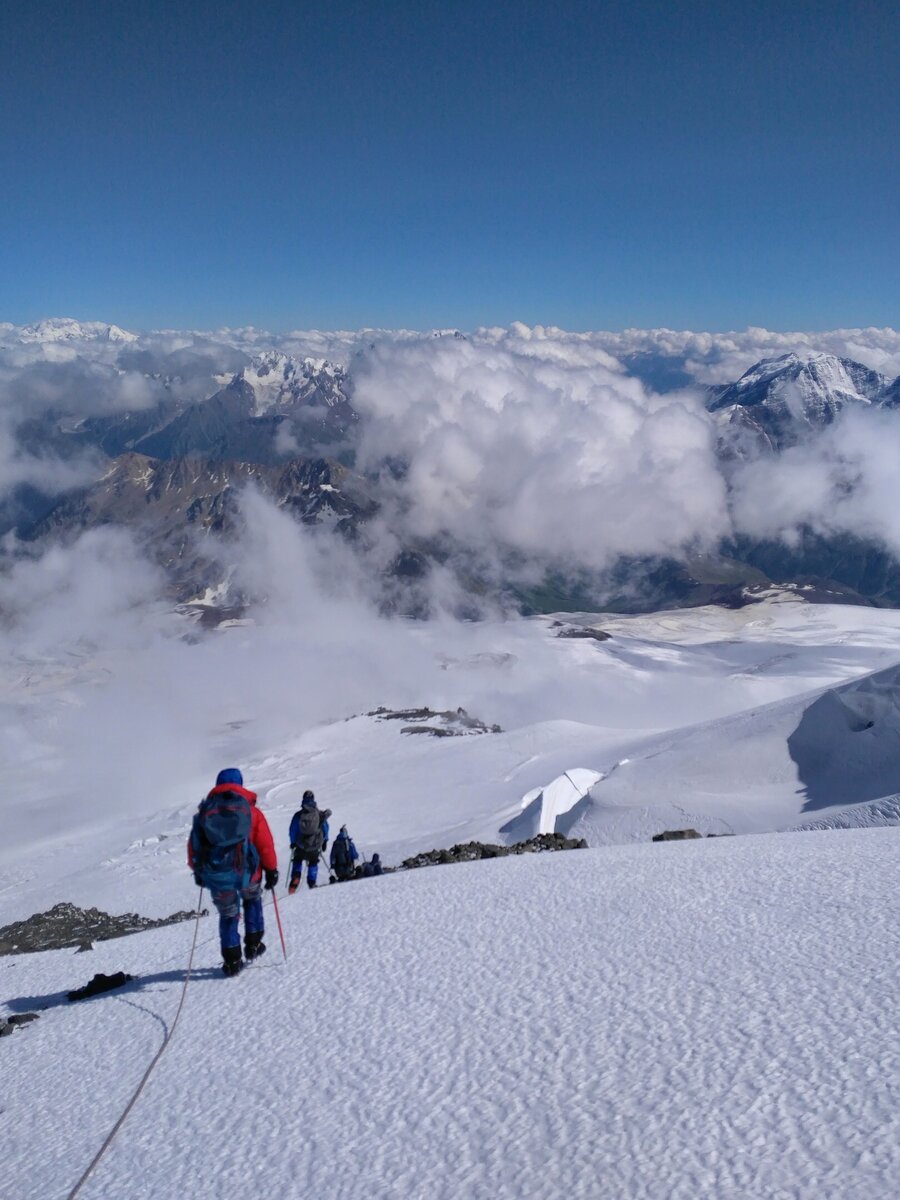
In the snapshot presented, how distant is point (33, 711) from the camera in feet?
621

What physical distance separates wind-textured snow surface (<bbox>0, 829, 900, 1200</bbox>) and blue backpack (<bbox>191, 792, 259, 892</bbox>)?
3.55ft

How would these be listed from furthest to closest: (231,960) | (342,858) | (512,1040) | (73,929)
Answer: (73,929), (342,858), (231,960), (512,1040)

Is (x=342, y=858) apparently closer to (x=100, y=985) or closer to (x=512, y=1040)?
(x=100, y=985)

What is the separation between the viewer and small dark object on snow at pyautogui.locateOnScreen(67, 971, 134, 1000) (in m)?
8.40

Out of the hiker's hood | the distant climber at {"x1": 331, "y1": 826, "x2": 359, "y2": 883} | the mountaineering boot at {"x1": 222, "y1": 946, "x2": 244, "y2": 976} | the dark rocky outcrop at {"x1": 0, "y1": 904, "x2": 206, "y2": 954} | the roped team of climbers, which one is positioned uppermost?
the hiker's hood

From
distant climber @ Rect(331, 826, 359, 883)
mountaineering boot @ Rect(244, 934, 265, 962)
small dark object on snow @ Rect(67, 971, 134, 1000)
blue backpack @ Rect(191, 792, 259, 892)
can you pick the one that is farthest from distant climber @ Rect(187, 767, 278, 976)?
distant climber @ Rect(331, 826, 359, 883)

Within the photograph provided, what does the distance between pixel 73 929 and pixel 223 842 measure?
13535 millimetres

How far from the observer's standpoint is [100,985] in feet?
27.9

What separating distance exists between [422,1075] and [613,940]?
2.47 meters

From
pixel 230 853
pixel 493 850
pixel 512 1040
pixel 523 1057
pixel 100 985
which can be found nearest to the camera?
pixel 523 1057

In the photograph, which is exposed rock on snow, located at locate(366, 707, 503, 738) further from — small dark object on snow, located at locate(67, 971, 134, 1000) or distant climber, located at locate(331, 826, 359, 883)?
small dark object on snow, located at locate(67, 971, 134, 1000)

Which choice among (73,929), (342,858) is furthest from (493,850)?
(73,929)

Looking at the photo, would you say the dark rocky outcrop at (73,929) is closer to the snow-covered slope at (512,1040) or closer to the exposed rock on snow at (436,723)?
the snow-covered slope at (512,1040)

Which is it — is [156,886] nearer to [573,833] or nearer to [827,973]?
[573,833]
